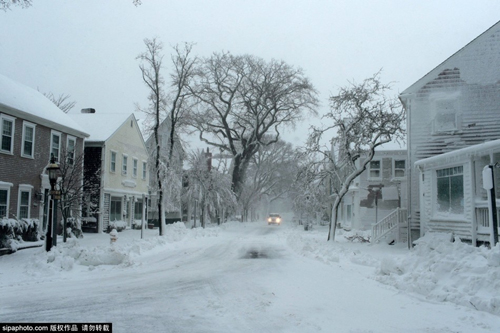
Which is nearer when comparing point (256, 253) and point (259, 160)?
point (256, 253)

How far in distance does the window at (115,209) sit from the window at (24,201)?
978 cm

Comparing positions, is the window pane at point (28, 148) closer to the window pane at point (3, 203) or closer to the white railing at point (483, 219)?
the window pane at point (3, 203)

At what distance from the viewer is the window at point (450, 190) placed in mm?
16484

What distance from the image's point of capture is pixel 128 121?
32.8 metres

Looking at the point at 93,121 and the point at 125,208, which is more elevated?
the point at 93,121

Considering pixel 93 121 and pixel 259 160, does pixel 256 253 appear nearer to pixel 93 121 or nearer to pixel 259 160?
pixel 93 121

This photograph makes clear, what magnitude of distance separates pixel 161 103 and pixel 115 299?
19.3 meters

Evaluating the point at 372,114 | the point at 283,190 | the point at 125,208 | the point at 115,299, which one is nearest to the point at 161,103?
the point at 125,208

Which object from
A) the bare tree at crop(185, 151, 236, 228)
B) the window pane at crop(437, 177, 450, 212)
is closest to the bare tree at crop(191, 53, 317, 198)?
the bare tree at crop(185, 151, 236, 228)

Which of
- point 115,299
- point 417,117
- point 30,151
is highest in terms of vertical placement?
point 417,117

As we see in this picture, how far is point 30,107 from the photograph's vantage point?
21.4m

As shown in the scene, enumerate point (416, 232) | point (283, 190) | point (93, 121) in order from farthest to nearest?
point (283, 190)
point (93, 121)
point (416, 232)

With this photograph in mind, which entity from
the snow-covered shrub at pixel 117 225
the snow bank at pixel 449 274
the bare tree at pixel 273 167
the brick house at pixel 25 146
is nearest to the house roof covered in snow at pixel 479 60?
the snow bank at pixel 449 274

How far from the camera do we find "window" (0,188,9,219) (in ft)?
62.7
